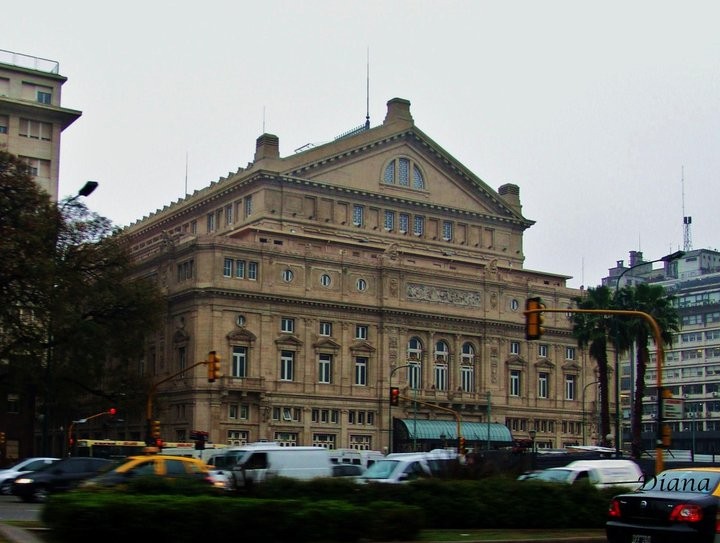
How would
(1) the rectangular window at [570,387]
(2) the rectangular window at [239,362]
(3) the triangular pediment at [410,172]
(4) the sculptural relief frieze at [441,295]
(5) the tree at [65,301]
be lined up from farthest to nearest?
(1) the rectangular window at [570,387] < (3) the triangular pediment at [410,172] < (4) the sculptural relief frieze at [441,295] < (2) the rectangular window at [239,362] < (5) the tree at [65,301]

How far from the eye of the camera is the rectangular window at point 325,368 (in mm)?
88750

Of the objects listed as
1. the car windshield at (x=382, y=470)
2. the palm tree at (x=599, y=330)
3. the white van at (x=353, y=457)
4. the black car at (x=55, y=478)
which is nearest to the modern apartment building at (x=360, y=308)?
the palm tree at (x=599, y=330)

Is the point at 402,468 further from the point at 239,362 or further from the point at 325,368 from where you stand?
the point at 325,368

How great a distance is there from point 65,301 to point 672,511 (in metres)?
46.3

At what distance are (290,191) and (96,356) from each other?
32.9 m

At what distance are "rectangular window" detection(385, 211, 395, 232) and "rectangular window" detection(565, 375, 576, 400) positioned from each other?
20985 mm

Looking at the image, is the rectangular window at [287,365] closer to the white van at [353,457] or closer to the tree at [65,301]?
the tree at [65,301]

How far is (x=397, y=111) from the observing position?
10162 cm

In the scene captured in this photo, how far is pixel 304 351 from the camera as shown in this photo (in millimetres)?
87938

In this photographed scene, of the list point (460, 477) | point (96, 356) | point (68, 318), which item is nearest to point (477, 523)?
point (460, 477)

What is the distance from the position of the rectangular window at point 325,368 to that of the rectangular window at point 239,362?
262 inches

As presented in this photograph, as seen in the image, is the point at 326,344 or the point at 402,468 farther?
the point at 326,344

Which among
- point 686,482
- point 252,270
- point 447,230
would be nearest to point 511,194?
point 447,230

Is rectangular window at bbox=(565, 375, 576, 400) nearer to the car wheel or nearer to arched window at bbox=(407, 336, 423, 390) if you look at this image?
arched window at bbox=(407, 336, 423, 390)
